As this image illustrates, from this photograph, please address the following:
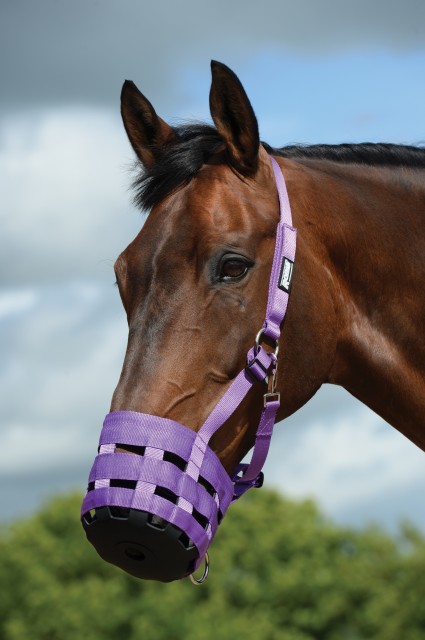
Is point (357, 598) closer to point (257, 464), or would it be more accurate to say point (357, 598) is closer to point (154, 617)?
point (154, 617)

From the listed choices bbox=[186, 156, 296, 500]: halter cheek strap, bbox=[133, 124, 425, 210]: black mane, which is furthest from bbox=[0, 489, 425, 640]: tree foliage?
bbox=[186, 156, 296, 500]: halter cheek strap

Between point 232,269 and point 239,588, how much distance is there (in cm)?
2713

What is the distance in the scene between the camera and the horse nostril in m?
4.27

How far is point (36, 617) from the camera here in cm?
3020

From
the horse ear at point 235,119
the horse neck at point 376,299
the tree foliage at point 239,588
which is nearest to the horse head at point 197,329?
the horse ear at point 235,119

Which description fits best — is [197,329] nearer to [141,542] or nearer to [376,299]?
[141,542]

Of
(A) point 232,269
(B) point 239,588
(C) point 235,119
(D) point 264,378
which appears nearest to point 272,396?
(D) point 264,378

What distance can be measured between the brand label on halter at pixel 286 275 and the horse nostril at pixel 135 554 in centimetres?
131

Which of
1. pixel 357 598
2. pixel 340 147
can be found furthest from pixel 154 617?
pixel 340 147

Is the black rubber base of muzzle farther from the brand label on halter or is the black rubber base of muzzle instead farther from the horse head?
the brand label on halter

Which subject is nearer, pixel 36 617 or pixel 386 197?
pixel 386 197

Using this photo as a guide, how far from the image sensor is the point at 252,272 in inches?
180

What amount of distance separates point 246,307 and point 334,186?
3.15 ft

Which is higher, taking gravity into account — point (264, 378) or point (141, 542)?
point (264, 378)
